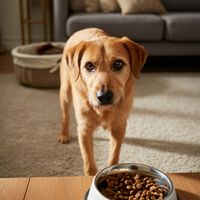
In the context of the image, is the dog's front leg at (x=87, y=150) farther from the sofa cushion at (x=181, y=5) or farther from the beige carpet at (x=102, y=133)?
the sofa cushion at (x=181, y=5)

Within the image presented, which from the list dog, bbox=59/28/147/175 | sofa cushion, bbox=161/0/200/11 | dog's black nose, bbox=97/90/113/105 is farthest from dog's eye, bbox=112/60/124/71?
sofa cushion, bbox=161/0/200/11

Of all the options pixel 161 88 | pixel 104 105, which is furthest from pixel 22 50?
pixel 104 105

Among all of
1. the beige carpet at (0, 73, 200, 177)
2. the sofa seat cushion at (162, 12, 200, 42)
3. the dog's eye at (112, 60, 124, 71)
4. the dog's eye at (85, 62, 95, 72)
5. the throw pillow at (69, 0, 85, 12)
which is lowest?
the beige carpet at (0, 73, 200, 177)

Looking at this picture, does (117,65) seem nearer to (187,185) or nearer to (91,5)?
(187,185)

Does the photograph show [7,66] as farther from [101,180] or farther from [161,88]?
[101,180]

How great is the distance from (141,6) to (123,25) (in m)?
0.35

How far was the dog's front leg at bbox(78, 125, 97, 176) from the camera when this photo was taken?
59.2 inches

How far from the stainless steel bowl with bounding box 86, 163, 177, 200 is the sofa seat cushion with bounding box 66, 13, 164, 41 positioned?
7.61 ft

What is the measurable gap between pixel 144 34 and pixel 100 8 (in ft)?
1.97

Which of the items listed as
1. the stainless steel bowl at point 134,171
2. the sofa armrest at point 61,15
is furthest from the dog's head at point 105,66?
the sofa armrest at point 61,15

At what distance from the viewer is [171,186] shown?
89 cm

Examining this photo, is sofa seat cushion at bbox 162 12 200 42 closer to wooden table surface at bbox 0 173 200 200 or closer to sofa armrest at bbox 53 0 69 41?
sofa armrest at bbox 53 0 69 41

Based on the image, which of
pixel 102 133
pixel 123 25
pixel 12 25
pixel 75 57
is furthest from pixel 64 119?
pixel 12 25

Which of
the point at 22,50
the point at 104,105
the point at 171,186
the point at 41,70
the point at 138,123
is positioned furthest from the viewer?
the point at 22,50
